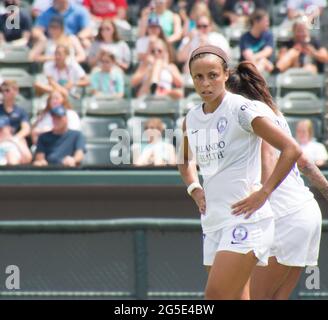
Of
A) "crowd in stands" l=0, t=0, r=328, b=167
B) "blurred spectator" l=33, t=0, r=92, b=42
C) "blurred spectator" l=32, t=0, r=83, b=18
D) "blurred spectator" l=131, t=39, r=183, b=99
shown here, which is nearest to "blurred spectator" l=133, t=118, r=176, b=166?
"crowd in stands" l=0, t=0, r=328, b=167

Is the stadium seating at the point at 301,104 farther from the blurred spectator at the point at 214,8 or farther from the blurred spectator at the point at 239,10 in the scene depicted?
the blurred spectator at the point at 214,8

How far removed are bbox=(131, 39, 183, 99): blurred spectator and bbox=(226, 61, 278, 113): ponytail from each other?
17.3 feet

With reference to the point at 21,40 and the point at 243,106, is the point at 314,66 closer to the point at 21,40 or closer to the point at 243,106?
the point at 21,40

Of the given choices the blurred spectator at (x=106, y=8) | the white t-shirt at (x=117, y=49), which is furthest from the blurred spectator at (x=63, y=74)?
the blurred spectator at (x=106, y=8)

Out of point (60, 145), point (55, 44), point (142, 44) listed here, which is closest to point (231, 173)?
point (60, 145)

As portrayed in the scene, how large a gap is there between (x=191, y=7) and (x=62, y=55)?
1.92 meters

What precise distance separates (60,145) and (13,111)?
0.85 meters

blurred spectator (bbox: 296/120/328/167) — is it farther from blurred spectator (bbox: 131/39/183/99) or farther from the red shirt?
A: the red shirt

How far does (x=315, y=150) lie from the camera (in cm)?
1016

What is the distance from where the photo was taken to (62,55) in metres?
11.6
